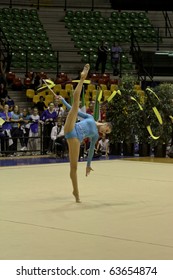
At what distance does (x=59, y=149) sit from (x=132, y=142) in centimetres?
247

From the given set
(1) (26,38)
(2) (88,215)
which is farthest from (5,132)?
(1) (26,38)

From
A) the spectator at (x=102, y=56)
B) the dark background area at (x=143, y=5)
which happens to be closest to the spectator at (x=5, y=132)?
the spectator at (x=102, y=56)

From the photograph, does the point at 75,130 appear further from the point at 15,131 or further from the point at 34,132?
the point at 34,132

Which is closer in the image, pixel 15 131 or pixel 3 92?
pixel 15 131

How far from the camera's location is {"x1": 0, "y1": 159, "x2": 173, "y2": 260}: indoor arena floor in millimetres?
7246

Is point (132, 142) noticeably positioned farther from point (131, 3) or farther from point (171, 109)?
point (131, 3)

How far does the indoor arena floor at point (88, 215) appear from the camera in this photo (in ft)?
23.8

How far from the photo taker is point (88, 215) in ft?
31.5

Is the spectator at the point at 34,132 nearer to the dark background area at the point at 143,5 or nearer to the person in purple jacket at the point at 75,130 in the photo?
the person in purple jacket at the point at 75,130

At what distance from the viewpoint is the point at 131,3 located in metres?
32.8

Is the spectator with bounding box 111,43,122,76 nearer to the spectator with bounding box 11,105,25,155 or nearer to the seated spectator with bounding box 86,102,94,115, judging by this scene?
the seated spectator with bounding box 86,102,94,115

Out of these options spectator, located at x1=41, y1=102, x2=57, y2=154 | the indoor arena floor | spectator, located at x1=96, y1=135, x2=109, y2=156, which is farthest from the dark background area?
the indoor arena floor

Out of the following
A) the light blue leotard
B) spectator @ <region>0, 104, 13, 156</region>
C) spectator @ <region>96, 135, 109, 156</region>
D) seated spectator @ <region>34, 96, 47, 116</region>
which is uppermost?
the light blue leotard

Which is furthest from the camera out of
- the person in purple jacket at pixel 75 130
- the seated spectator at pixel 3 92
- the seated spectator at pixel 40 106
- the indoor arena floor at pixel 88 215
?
the seated spectator at pixel 40 106
